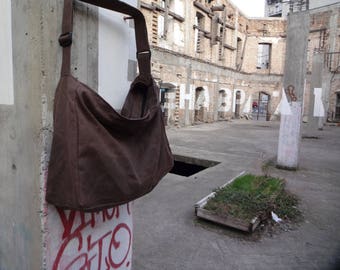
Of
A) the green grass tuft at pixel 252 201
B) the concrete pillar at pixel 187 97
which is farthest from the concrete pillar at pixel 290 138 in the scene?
the concrete pillar at pixel 187 97

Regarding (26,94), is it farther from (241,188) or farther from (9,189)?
(241,188)

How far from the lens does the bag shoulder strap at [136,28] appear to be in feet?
3.68

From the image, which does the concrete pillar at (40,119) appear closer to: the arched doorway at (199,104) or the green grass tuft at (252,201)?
the green grass tuft at (252,201)

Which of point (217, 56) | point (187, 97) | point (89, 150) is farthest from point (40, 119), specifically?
point (217, 56)

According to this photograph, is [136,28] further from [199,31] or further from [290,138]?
[199,31]

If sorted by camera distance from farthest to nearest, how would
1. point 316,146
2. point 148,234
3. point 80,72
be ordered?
point 316,146
point 148,234
point 80,72

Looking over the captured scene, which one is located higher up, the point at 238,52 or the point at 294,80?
the point at 238,52

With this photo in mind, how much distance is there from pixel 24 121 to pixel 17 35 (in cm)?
36

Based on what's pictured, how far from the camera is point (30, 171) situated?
47.6 inches

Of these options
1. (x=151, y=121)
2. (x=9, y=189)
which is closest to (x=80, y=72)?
(x=151, y=121)

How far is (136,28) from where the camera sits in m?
1.45

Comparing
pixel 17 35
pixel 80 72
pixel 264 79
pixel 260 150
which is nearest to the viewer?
pixel 17 35

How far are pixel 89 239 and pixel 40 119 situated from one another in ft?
A: 2.16

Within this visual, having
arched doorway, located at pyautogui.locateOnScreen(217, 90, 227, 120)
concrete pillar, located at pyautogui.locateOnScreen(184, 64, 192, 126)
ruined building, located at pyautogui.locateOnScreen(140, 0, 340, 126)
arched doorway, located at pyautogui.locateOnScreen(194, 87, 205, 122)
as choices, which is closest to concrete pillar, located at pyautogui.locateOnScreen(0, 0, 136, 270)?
ruined building, located at pyautogui.locateOnScreen(140, 0, 340, 126)
